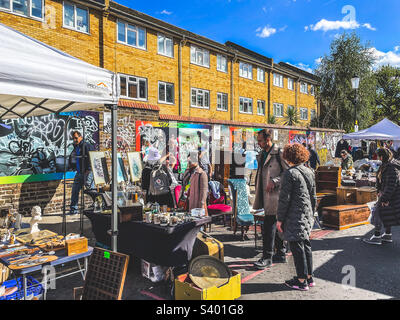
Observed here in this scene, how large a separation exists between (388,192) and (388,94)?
49.0m

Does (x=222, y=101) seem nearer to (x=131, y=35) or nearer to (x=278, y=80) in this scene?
(x=131, y=35)

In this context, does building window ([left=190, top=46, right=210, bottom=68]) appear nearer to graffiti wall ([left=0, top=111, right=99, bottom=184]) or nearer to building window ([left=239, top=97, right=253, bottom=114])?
building window ([left=239, top=97, right=253, bottom=114])

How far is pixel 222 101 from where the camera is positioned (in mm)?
23672

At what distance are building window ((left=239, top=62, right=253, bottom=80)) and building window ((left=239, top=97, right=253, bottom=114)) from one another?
206 centimetres

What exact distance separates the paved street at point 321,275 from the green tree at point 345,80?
25607mm

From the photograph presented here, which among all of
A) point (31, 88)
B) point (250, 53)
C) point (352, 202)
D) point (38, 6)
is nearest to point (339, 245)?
point (352, 202)

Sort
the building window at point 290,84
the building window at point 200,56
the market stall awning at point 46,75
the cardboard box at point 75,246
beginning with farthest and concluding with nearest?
the building window at point 290,84, the building window at point 200,56, the cardboard box at point 75,246, the market stall awning at point 46,75

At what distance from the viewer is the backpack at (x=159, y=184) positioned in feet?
21.7

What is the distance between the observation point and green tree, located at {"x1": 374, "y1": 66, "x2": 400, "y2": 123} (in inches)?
1757

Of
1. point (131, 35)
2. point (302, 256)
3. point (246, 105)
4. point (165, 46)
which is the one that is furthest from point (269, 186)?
point (246, 105)

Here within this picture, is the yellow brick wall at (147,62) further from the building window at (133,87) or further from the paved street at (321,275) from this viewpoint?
the paved street at (321,275)

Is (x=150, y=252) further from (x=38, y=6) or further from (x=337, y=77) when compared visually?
(x=337, y=77)

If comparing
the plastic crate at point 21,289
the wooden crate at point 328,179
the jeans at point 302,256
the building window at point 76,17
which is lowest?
the plastic crate at point 21,289

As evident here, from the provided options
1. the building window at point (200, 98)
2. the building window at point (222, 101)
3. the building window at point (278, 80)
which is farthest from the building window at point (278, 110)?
the building window at point (200, 98)
